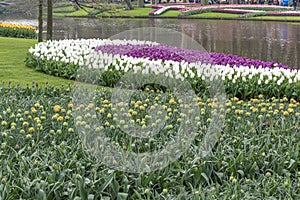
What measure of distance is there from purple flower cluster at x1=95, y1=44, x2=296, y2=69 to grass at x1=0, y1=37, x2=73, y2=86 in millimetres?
1479

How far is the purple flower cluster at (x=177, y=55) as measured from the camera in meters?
8.95

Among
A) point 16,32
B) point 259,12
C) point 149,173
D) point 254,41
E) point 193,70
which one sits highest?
point 259,12

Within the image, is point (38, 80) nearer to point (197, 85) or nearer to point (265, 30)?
point (197, 85)

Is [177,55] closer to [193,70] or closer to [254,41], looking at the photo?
[193,70]

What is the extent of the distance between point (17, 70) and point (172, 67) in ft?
11.4

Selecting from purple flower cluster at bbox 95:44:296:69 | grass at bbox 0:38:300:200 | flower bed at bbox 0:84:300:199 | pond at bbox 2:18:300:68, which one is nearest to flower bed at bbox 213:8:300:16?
pond at bbox 2:18:300:68

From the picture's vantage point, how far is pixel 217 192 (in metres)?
3.58

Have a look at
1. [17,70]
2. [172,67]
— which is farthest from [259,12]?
[172,67]

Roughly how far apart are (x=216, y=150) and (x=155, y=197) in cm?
104

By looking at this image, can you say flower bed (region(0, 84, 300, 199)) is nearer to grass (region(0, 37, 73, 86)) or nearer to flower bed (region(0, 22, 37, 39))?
grass (region(0, 37, 73, 86))

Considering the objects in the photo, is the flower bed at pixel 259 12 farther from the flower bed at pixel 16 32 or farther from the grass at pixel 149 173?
the grass at pixel 149 173

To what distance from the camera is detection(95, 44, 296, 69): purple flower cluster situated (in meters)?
8.95

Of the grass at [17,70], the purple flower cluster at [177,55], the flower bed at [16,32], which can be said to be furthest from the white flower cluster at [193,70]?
the flower bed at [16,32]

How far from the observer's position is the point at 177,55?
31.5 ft
